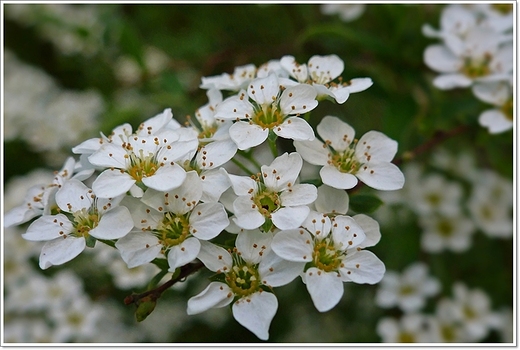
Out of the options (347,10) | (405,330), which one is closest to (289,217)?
(405,330)

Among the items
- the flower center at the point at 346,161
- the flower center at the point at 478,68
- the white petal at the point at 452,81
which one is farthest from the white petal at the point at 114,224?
the flower center at the point at 478,68

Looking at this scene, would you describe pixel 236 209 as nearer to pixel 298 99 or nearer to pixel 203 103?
pixel 298 99

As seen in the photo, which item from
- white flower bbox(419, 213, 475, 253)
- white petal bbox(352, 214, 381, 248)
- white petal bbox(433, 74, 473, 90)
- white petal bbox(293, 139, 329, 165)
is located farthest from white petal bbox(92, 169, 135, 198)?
white flower bbox(419, 213, 475, 253)

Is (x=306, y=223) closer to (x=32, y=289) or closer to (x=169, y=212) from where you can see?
(x=169, y=212)

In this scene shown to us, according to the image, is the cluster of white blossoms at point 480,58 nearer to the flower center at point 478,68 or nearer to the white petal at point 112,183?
the flower center at point 478,68

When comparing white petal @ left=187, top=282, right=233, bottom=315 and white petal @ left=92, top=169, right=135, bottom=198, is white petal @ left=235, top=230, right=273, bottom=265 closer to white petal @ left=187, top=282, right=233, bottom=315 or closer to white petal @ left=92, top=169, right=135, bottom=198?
white petal @ left=187, top=282, right=233, bottom=315

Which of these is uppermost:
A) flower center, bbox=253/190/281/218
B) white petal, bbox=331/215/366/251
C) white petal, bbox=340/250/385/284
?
flower center, bbox=253/190/281/218
